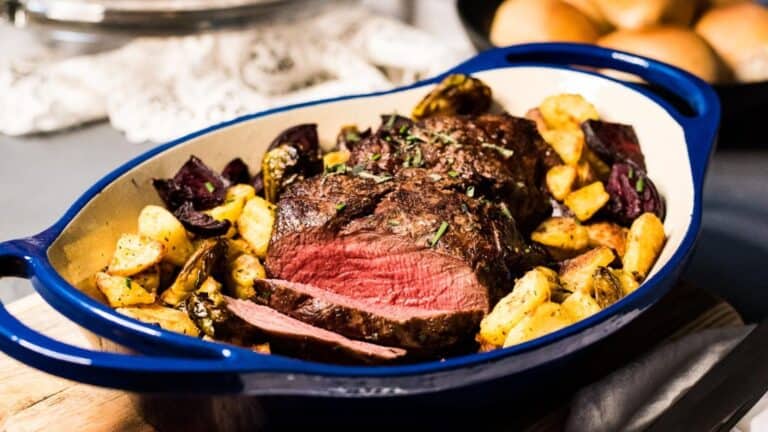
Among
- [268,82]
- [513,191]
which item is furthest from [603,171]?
[268,82]

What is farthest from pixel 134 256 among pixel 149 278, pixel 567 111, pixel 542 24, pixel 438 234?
pixel 542 24

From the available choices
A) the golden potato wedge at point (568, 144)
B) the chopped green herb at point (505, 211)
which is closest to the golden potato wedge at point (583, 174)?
the golden potato wedge at point (568, 144)

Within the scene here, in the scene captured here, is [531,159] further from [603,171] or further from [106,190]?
[106,190]

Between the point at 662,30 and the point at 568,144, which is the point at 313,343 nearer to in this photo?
the point at 568,144

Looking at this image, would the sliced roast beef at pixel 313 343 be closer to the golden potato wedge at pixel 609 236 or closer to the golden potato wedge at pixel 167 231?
the golden potato wedge at pixel 167 231

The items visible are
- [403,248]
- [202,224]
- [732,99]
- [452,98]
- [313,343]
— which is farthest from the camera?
[732,99]

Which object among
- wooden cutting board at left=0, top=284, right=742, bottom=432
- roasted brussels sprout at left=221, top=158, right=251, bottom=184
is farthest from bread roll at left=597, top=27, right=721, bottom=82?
roasted brussels sprout at left=221, top=158, right=251, bottom=184
